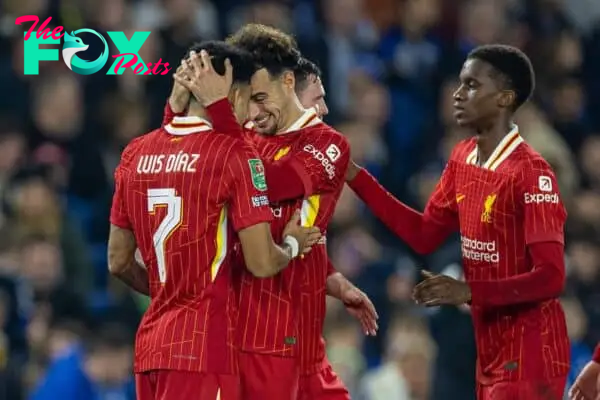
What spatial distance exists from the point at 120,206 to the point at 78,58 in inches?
190

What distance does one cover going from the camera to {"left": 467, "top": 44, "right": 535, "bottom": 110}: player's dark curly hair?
6871 mm

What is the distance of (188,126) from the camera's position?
6.14m

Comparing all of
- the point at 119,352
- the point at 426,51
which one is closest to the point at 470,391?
the point at 119,352

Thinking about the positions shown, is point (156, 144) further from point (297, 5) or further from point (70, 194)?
point (297, 5)

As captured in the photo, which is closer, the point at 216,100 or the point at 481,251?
the point at 216,100

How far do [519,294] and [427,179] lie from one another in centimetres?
497

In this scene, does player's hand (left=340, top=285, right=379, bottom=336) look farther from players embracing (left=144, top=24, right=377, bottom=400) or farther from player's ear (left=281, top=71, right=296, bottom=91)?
player's ear (left=281, top=71, right=296, bottom=91)

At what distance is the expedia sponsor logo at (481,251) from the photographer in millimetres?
6680

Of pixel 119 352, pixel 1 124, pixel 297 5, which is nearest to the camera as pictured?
pixel 119 352

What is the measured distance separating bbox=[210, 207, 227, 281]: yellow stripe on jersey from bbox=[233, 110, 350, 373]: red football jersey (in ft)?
1.28

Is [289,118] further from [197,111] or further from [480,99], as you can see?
[480,99]

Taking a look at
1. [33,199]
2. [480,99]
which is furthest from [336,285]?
[33,199]

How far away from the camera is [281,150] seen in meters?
6.58

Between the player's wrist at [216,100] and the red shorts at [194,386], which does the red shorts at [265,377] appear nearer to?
the red shorts at [194,386]
